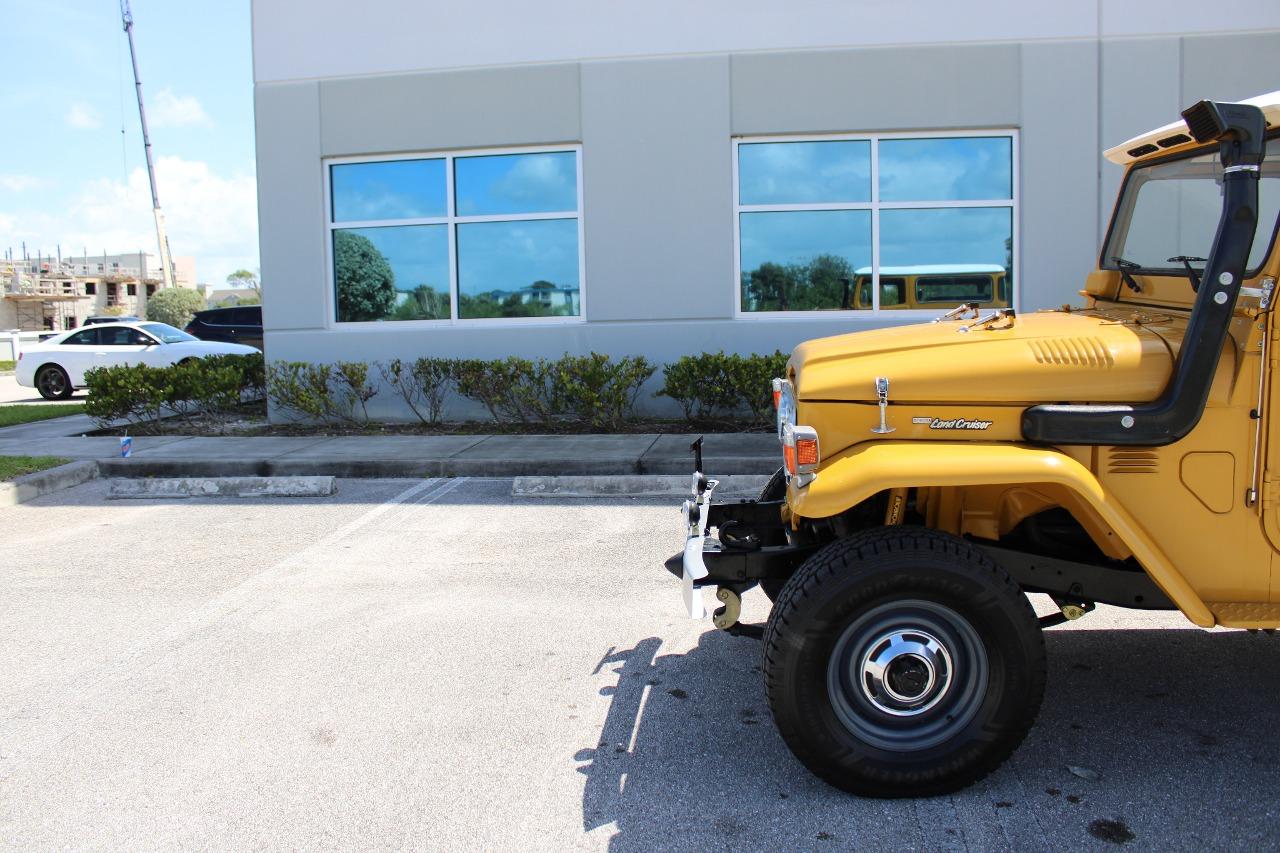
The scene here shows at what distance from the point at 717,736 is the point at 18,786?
2.57 metres

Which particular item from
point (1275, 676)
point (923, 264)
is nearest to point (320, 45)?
point (923, 264)

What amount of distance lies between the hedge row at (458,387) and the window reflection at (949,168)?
258 centimetres

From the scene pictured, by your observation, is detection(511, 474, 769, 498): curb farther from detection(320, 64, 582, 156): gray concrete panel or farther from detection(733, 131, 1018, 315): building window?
detection(320, 64, 582, 156): gray concrete panel

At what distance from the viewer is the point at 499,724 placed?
13.4 ft

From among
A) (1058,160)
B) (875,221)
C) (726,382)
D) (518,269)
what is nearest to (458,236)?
(518,269)

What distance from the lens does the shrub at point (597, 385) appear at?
1105 cm

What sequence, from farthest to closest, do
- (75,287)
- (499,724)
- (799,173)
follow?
1. (75,287)
2. (799,173)
3. (499,724)

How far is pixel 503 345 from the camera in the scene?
12.1 m

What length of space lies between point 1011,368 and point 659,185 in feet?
28.1

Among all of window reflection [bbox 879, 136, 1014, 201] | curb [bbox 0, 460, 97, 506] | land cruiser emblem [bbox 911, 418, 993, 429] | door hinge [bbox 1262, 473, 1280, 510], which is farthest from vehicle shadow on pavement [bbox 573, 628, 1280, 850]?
window reflection [bbox 879, 136, 1014, 201]

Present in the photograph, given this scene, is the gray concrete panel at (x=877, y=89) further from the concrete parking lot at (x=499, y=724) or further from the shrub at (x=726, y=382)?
the concrete parking lot at (x=499, y=724)

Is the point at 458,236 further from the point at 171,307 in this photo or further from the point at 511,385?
the point at 171,307

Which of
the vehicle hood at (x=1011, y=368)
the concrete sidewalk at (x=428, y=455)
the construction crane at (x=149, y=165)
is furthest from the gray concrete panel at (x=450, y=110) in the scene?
the construction crane at (x=149, y=165)

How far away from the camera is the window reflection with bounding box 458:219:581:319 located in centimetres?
1216
